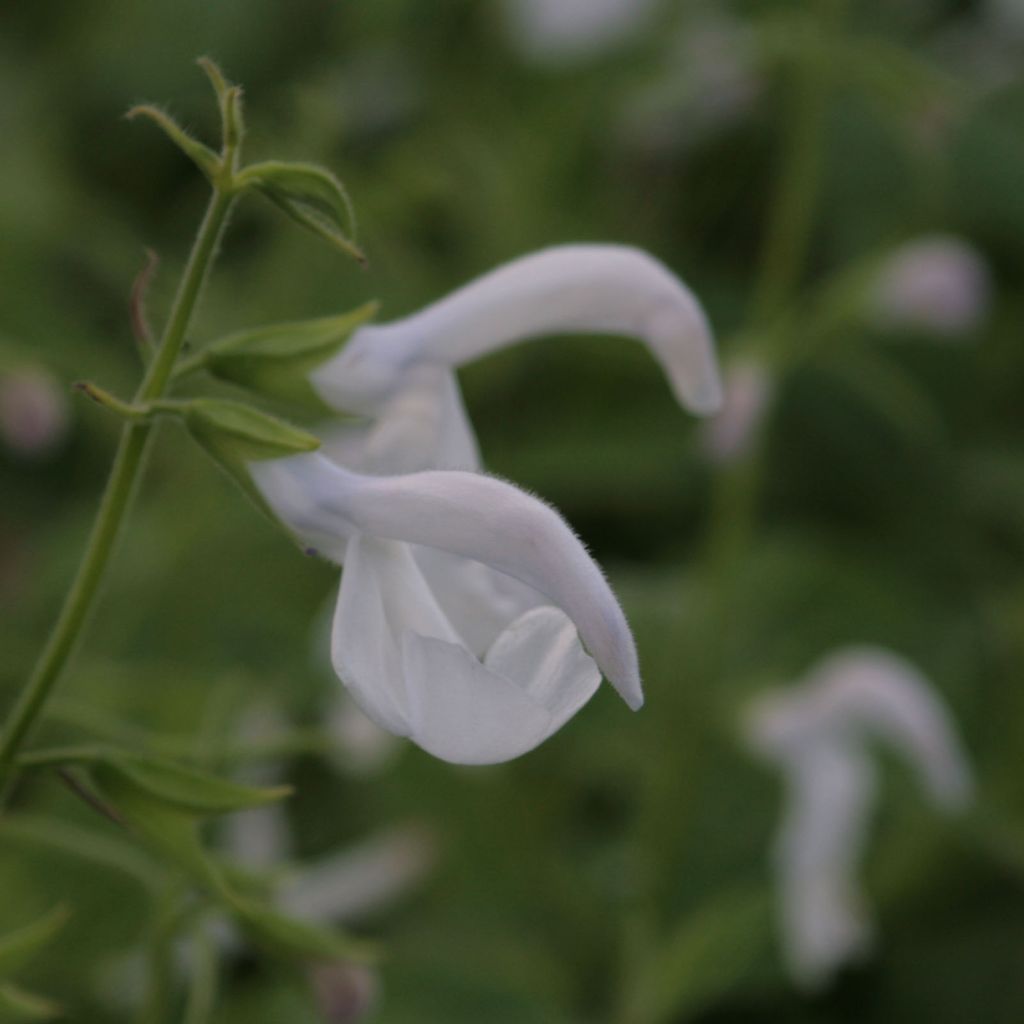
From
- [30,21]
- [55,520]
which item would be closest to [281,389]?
[55,520]

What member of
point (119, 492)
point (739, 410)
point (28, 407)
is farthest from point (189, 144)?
point (739, 410)

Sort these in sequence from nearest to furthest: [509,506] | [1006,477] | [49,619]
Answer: [509,506] < [49,619] < [1006,477]

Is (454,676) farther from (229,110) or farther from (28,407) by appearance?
(28,407)

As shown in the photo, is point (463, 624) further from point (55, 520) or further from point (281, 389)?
point (55, 520)

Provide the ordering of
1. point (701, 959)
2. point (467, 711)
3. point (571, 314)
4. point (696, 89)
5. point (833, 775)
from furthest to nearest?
point (696, 89), point (833, 775), point (701, 959), point (571, 314), point (467, 711)

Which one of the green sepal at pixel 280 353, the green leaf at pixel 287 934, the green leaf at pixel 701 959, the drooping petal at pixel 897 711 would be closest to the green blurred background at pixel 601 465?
the green leaf at pixel 701 959

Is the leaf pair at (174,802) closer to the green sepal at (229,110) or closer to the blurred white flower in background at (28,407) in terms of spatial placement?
the green sepal at (229,110)
